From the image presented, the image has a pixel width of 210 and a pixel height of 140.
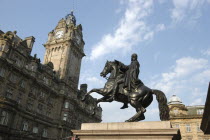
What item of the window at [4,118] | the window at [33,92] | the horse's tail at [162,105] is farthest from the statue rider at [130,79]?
the window at [33,92]

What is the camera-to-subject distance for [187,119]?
169ft

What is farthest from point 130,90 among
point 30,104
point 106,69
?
point 30,104

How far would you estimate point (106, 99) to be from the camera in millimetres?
9922

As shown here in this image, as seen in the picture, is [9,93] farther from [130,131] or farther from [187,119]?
[187,119]

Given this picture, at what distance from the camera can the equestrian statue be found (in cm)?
892

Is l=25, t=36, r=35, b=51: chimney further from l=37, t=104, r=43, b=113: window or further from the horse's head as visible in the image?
the horse's head

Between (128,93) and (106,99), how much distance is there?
1.13 metres

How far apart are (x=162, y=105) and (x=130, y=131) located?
1955mm

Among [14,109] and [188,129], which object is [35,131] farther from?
[188,129]

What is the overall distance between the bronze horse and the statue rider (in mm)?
174

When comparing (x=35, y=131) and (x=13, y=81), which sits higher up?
(x=13, y=81)

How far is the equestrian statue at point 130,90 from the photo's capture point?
8922 mm

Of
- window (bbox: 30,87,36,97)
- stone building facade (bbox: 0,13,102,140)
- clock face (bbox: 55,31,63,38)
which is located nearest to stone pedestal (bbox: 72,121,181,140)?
stone building facade (bbox: 0,13,102,140)

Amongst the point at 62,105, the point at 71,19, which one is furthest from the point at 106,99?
the point at 71,19
